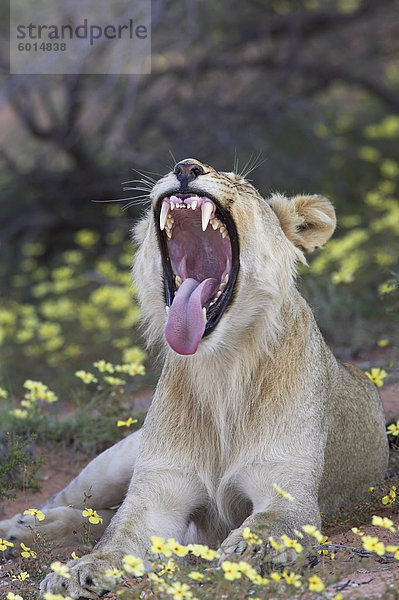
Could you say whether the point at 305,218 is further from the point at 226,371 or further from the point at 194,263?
the point at 226,371

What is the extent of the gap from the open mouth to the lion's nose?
0.23 ft

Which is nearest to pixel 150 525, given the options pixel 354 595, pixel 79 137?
pixel 354 595

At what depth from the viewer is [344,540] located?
156 inches

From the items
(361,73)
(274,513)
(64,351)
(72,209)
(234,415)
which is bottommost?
(274,513)

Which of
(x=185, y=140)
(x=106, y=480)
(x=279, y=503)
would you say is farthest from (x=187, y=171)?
(x=185, y=140)

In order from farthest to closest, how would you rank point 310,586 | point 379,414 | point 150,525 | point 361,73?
point 361,73 < point 379,414 < point 150,525 < point 310,586

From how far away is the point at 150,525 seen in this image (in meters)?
3.85

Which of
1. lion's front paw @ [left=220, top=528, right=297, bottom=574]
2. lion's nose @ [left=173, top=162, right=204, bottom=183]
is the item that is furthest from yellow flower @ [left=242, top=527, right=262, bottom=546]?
lion's nose @ [left=173, top=162, right=204, bottom=183]

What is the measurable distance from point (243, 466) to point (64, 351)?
4.18 meters

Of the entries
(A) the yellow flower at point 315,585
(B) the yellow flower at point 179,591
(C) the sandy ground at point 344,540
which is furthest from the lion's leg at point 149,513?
(A) the yellow flower at point 315,585

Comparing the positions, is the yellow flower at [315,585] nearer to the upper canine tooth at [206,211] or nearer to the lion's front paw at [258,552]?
the lion's front paw at [258,552]

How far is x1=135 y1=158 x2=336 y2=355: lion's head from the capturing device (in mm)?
3857

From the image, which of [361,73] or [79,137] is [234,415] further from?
[361,73]

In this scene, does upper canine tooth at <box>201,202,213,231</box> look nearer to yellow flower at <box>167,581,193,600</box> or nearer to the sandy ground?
the sandy ground
